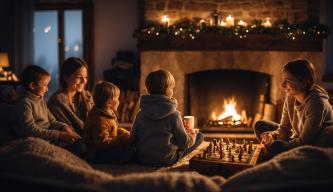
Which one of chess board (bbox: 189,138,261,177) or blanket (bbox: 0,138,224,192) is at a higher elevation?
blanket (bbox: 0,138,224,192)

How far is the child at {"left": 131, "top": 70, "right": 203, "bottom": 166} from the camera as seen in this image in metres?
2.83

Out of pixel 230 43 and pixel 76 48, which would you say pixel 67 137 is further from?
pixel 76 48

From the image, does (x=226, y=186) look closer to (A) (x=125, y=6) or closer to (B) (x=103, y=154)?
(B) (x=103, y=154)

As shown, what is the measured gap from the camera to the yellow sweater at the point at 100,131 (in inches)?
114

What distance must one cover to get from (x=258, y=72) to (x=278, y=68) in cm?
31

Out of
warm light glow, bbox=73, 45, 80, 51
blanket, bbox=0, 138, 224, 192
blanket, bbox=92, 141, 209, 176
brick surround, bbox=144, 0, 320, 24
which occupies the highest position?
brick surround, bbox=144, 0, 320, 24

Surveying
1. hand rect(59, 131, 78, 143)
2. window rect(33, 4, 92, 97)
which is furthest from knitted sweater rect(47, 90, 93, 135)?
window rect(33, 4, 92, 97)

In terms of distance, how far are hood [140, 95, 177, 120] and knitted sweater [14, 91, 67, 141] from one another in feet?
1.99

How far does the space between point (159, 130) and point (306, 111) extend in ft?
2.94

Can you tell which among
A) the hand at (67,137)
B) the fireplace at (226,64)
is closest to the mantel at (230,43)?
the fireplace at (226,64)

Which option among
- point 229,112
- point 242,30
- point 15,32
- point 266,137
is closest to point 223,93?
point 229,112

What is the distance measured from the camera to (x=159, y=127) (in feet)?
9.25

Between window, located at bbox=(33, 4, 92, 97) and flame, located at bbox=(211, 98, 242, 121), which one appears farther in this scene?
window, located at bbox=(33, 4, 92, 97)

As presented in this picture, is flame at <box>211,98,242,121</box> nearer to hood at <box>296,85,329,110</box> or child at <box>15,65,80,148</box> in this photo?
hood at <box>296,85,329,110</box>
